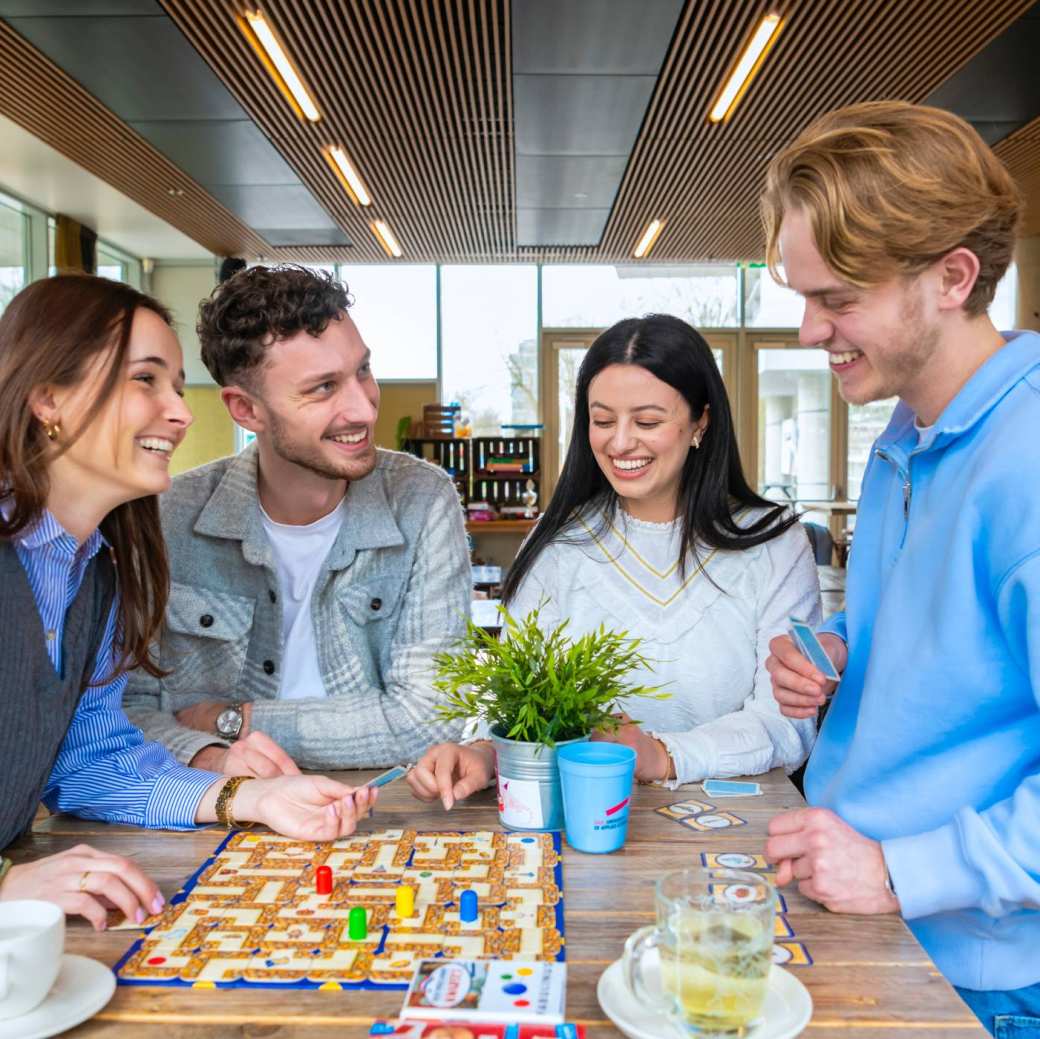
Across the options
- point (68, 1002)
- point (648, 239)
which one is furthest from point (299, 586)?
point (648, 239)

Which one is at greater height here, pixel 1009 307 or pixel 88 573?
pixel 1009 307

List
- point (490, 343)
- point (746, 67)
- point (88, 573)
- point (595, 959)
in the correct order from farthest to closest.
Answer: point (490, 343)
point (746, 67)
point (88, 573)
point (595, 959)

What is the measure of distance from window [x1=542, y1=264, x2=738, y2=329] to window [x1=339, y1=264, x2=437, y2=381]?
1.39m

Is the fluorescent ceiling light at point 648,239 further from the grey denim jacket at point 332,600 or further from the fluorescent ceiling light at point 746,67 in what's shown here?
the grey denim jacket at point 332,600

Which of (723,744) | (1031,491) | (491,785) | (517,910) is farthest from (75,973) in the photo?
(1031,491)

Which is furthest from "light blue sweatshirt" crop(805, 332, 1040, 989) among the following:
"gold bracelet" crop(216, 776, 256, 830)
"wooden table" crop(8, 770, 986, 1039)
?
"gold bracelet" crop(216, 776, 256, 830)

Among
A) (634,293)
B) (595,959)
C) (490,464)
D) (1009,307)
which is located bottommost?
(595,959)

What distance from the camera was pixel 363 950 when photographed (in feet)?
A: 3.51

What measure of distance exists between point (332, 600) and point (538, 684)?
775 mm

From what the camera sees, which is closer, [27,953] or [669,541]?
[27,953]

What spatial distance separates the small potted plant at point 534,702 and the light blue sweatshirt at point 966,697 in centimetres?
36

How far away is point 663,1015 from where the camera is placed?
0.93 m

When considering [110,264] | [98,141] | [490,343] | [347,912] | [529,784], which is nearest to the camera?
[347,912]

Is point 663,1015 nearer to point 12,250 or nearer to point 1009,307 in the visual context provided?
point 12,250
